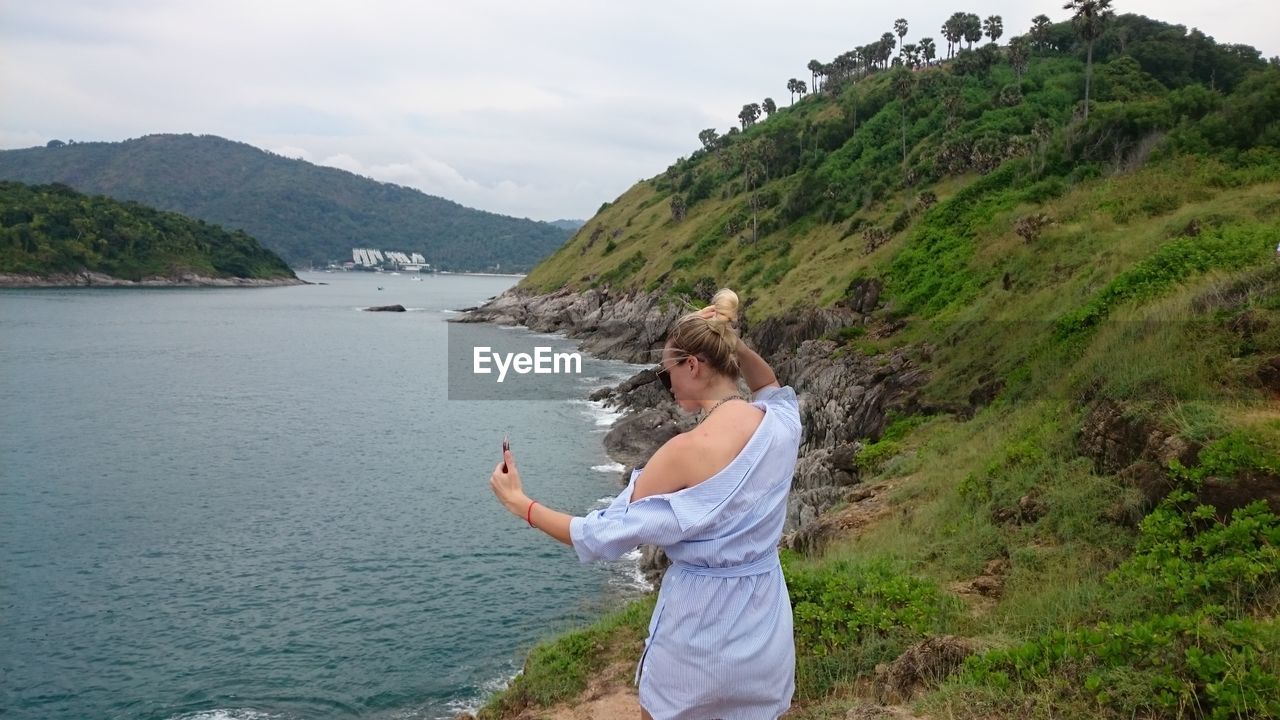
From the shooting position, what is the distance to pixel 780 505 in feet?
12.2

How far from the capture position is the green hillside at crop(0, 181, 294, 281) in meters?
145

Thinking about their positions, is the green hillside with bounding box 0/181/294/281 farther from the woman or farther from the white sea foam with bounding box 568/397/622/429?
the woman

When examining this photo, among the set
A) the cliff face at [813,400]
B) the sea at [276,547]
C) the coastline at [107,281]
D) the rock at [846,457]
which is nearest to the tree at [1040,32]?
the cliff face at [813,400]

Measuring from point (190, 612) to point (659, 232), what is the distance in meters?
83.7

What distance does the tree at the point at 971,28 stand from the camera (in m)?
110

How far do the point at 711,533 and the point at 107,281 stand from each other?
185 m

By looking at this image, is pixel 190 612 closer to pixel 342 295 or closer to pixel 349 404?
pixel 349 404

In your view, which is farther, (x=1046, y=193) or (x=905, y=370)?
(x=1046, y=193)

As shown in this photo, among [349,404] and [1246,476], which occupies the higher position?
[1246,476]

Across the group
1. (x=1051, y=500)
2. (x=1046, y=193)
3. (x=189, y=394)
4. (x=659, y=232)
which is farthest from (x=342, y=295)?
(x=1051, y=500)

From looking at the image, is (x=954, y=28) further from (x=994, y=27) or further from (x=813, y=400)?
(x=813, y=400)

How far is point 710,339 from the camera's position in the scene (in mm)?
3838

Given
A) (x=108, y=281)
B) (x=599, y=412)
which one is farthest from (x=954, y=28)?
(x=108, y=281)

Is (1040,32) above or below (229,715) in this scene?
above
